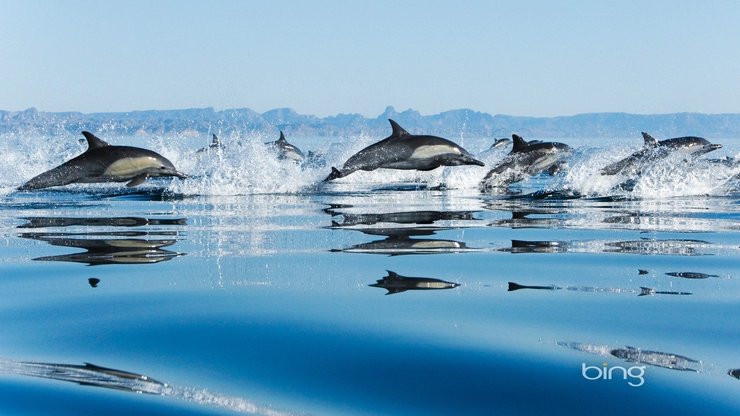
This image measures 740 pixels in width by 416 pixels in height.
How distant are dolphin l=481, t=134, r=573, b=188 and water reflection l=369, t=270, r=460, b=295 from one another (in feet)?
46.5

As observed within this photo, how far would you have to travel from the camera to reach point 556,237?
9.59 meters

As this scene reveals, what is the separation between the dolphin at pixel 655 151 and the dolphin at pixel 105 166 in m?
8.61

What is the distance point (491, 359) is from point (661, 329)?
109 centimetres

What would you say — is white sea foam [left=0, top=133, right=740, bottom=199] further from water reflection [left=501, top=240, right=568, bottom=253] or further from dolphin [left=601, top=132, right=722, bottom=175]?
water reflection [left=501, top=240, right=568, bottom=253]

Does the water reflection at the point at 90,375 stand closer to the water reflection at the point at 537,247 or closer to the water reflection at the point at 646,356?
the water reflection at the point at 646,356

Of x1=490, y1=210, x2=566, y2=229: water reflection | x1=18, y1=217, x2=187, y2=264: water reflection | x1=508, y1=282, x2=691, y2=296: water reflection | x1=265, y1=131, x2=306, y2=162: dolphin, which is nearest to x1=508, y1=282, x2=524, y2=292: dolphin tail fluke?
x1=508, y1=282, x2=691, y2=296: water reflection

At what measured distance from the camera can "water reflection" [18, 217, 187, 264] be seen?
785cm

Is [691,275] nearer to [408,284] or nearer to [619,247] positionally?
[619,247]

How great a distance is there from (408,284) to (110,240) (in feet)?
12.8

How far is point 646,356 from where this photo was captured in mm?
4277

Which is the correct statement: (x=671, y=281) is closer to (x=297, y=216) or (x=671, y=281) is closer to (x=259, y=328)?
(x=259, y=328)

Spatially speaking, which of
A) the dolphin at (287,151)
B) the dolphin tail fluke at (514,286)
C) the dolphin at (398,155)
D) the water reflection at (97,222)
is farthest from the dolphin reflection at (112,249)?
the dolphin at (287,151)

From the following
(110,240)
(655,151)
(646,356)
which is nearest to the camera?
(646,356)

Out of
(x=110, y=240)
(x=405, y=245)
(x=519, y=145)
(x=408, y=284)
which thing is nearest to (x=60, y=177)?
(x=110, y=240)
